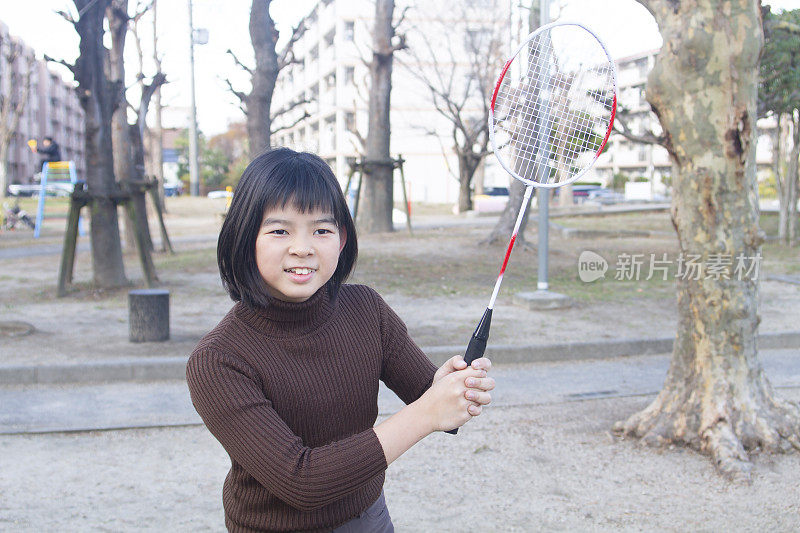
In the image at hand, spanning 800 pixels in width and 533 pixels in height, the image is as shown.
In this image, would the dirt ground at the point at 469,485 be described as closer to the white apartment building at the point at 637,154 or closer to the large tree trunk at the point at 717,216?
the large tree trunk at the point at 717,216

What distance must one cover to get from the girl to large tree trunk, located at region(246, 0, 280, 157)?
35.4 ft

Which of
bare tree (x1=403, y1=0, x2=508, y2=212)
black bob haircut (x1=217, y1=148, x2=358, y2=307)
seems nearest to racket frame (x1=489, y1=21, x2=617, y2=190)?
black bob haircut (x1=217, y1=148, x2=358, y2=307)

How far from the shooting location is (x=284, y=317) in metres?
1.71

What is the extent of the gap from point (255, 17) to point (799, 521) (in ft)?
35.7

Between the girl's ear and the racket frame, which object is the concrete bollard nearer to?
the racket frame

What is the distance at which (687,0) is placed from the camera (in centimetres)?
451

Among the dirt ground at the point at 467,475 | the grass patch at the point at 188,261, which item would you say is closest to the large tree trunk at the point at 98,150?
the grass patch at the point at 188,261

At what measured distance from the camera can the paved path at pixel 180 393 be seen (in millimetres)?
5379

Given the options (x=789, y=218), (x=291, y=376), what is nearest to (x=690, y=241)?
(x=291, y=376)

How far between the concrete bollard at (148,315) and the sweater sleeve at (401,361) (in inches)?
225

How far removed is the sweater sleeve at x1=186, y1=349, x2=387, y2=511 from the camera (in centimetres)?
155

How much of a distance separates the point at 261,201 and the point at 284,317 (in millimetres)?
256

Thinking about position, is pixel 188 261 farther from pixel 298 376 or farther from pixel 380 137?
pixel 298 376

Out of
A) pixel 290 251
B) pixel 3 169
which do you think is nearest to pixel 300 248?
pixel 290 251
